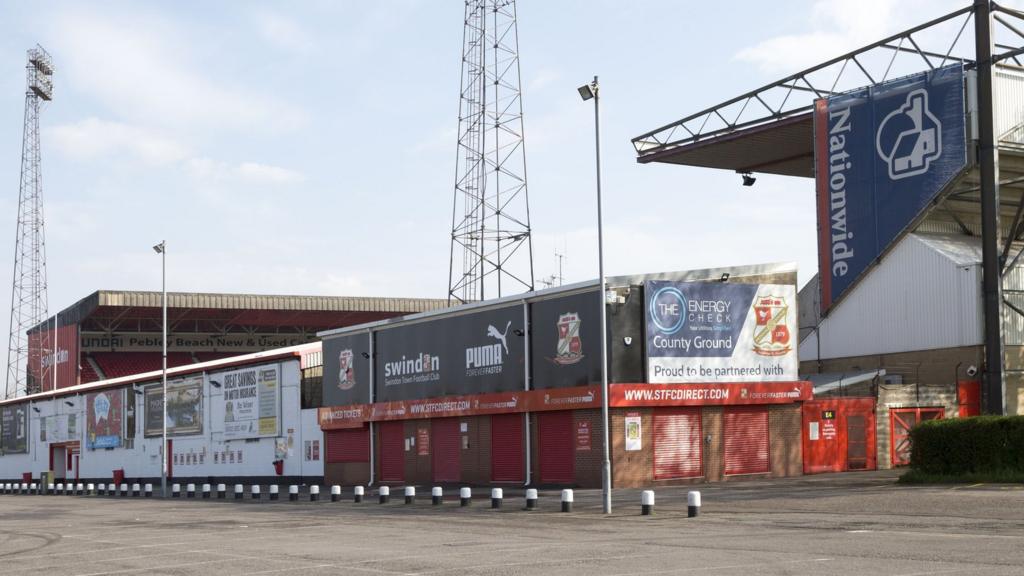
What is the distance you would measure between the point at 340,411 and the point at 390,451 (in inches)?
158

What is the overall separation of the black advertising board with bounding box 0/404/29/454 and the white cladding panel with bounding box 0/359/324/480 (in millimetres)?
→ 2975

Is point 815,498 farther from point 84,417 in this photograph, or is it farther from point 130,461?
point 84,417

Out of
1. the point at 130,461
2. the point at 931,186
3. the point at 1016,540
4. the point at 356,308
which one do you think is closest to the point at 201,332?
the point at 356,308

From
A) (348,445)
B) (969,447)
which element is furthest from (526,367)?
(969,447)

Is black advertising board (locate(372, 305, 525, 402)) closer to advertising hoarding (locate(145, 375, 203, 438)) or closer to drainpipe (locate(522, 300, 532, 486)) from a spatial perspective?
drainpipe (locate(522, 300, 532, 486))

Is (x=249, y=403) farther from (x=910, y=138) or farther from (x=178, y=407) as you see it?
(x=910, y=138)

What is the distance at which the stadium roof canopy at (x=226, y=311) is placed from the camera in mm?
89875

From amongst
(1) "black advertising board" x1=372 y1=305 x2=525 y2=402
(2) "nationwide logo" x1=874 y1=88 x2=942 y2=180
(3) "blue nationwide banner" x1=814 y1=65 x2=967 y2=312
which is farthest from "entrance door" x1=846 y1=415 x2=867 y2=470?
(2) "nationwide logo" x1=874 y1=88 x2=942 y2=180

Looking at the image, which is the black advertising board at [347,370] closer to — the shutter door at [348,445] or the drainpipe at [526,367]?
the shutter door at [348,445]

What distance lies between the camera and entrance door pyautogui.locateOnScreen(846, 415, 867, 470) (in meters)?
45.0

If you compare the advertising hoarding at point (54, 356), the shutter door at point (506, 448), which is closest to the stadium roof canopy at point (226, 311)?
the advertising hoarding at point (54, 356)

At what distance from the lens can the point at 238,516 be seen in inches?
1313

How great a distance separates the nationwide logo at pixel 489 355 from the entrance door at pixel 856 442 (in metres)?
12.7

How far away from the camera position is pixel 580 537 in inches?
886
